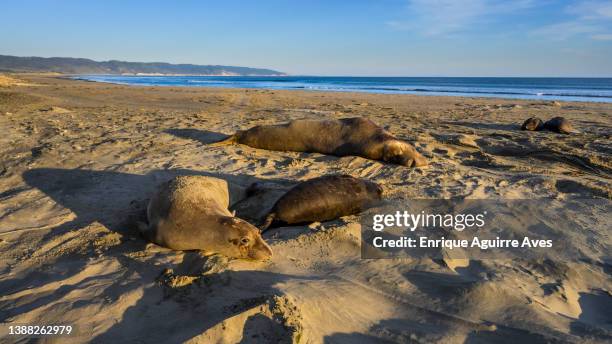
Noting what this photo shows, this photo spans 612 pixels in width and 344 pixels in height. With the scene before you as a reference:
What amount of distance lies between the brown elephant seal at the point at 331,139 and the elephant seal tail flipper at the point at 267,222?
118 inches

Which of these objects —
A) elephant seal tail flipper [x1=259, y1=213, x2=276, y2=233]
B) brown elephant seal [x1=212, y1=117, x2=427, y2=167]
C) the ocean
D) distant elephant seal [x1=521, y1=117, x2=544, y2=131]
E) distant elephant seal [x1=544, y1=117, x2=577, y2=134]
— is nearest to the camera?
elephant seal tail flipper [x1=259, y1=213, x2=276, y2=233]

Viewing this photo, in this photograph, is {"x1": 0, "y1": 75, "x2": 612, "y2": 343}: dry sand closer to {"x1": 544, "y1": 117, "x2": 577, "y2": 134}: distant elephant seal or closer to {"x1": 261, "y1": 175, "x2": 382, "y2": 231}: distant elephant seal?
{"x1": 261, "y1": 175, "x2": 382, "y2": 231}: distant elephant seal

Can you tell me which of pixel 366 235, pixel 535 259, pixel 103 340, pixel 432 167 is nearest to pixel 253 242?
pixel 366 235

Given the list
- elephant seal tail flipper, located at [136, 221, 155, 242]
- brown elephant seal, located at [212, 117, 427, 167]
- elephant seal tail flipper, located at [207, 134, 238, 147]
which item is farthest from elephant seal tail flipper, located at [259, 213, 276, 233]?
elephant seal tail flipper, located at [207, 134, 238, 147]

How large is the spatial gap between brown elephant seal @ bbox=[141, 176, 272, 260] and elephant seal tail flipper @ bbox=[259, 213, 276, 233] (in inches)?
16.4

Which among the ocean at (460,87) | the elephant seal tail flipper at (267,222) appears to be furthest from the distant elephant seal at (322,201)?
the ocean at (460,87)

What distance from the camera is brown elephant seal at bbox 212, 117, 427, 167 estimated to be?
693 cm

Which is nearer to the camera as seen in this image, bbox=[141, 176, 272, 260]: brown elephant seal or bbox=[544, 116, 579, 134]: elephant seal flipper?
bbox=[141, 176, 272, 260]: brown elephant seal

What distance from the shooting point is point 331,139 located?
738cm

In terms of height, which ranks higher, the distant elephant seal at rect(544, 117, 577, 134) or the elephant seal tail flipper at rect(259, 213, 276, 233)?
the distant elephant seal at rect(544, 117, 577, 134)

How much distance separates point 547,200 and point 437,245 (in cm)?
198

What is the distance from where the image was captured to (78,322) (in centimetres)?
251

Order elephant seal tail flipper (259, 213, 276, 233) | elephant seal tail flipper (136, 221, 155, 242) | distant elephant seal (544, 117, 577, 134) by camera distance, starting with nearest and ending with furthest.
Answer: elephant seal tail flipper (136, 221, 155, 242) → elephant seal tail flipper (259, 213, 276, 233) → distant elephant seal (544, 117, 577, 134)

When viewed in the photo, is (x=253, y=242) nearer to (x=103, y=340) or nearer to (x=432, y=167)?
(x=103, y=340)
